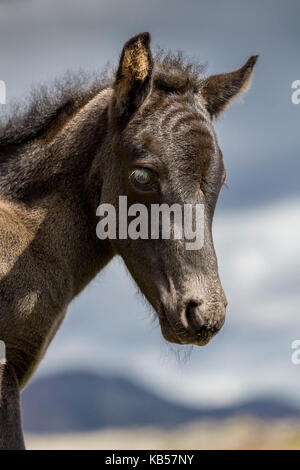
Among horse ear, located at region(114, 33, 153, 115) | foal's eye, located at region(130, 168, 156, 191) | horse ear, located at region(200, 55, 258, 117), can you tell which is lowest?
foal's eye, located at region(130, 168, 156, 191)

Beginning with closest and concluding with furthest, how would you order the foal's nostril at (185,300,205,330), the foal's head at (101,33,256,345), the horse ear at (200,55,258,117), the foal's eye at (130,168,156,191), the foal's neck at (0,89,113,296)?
1. the foal's nostril at (185,300,205,330)
2. the foal's head at (101,33,256,345)
3. the foal's eye at (130,168,156,191)
4. the foal's neck at (0,89,113,296)
5. the horse ear at (200,55,258,117)

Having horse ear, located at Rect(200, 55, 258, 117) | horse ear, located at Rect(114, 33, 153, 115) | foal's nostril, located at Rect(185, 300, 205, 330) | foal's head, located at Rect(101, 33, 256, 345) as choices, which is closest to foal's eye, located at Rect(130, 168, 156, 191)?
foal's head, located at Rect(101, 33, 256, 345)

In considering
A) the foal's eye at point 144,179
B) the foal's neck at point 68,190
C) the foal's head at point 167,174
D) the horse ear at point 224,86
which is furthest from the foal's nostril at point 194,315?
the horse ear at point 224,86

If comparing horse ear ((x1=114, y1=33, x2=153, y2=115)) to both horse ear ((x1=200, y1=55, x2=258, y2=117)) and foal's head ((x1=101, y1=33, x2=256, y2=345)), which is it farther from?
horse ear ((x1=200, y1=55, x2=258, y2=117))

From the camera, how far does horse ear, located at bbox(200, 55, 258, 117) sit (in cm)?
842

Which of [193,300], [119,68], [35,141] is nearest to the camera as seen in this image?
[193,300]

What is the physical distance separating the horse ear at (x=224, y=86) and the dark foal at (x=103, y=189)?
1 centimetres

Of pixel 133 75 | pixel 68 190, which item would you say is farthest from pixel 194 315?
pixel 133 75

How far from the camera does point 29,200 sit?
791 centimetres

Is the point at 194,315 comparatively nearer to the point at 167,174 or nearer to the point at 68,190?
the point at 167,174

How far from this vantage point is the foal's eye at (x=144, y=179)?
23.4ft

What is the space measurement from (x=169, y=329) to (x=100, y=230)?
147 cm
